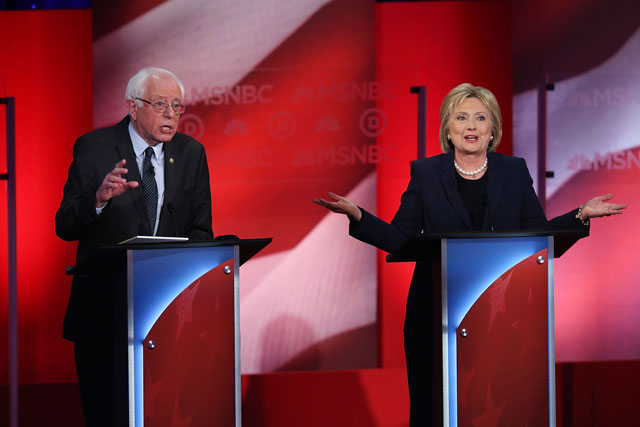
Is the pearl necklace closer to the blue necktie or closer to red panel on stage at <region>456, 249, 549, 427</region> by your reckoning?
red panel on stage at <region>456, 249, 549, 427</region>

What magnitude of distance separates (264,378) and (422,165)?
1962mm

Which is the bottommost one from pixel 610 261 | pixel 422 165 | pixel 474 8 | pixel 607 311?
pixel 607 311

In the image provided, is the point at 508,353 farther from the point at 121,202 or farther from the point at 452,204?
the point at 121,202

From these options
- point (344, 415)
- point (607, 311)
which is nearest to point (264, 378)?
point (344, 415)

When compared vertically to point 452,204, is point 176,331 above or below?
below

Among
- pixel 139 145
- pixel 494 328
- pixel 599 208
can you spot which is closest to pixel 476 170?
pixel 599 208

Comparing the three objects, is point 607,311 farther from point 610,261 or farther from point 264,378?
point 264,378

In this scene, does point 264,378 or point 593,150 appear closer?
point 264,378

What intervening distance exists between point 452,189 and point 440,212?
99 millimetres

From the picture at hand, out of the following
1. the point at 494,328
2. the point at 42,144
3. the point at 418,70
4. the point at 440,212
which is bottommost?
the point at 494,328

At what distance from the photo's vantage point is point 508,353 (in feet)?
8.04

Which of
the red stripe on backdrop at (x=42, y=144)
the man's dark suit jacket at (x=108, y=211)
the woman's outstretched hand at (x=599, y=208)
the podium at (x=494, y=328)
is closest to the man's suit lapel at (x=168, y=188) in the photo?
the man's dark suit jacket at (x=108, y=211)

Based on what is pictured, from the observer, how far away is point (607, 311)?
5.05m

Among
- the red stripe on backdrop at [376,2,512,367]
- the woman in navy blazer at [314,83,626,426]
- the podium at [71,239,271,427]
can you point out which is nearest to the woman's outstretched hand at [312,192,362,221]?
the woman in navy blazer at [314,83,626,426]
